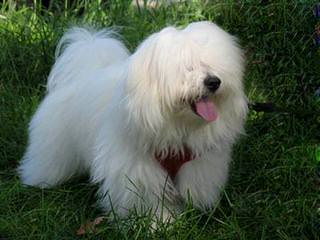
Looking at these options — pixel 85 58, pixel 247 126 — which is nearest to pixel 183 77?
pixel 85 58

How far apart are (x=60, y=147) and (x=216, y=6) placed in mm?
2060

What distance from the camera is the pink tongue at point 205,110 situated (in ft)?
8.81

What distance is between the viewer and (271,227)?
3.02 metres

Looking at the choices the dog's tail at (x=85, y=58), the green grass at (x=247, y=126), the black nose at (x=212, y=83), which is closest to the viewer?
the black nose at (x=212, y=83)

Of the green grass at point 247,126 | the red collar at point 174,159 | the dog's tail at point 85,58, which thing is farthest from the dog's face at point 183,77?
the dog's tail at point 85,58

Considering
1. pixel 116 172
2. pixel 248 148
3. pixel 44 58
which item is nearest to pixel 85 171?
pixel 116 172

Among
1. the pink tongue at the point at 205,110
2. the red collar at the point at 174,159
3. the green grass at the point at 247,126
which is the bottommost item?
the green grass at the point at 247,126

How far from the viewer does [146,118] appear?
2.74 m

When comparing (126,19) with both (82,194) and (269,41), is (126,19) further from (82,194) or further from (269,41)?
(82,194)

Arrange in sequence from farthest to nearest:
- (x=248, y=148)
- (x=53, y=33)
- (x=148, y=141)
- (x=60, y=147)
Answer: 1. (x=53, y=33)
2. (x=248, y=148)
3. (x=60, y=147)
4. (x=148, y=141)

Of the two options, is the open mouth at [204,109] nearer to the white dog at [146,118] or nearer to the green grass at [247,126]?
the white dog at [146,118]

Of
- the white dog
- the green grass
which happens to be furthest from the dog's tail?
the green grass

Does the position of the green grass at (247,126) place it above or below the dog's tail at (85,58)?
below

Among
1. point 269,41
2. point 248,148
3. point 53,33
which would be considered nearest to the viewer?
point 248,148
